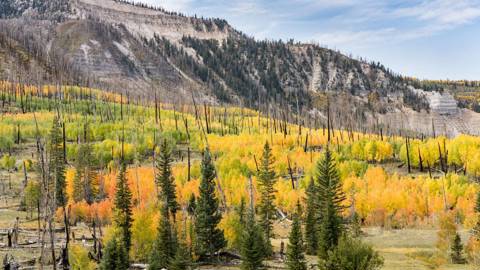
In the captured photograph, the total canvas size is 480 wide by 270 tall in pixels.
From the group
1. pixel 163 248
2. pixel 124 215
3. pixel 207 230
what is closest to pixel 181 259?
pixel 163 248

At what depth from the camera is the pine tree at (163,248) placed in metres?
44.6

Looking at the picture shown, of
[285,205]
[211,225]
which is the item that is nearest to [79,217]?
[211,225]

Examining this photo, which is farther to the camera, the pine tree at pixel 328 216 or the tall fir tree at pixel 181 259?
the pine tree at pixel 328 216

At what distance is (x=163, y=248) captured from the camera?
4681 centimetres

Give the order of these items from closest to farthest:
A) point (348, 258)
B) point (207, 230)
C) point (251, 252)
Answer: point (348, 258), point (251, 252), point (207, 230)

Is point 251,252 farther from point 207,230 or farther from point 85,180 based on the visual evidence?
point 85,180

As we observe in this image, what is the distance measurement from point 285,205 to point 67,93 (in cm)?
10985

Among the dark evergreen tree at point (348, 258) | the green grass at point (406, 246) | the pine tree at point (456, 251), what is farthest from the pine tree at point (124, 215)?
the pine tree at point (456, 251)

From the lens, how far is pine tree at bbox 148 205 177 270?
44625mm

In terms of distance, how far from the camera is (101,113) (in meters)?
146

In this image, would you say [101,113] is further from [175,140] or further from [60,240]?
[60,240]

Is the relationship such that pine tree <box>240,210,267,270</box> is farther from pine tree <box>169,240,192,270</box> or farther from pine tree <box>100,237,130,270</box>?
pine tree <box>100,237,130,270</box>

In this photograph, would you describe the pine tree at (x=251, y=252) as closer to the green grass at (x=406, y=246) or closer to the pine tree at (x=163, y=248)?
the pine tree at (x=163, y=248)

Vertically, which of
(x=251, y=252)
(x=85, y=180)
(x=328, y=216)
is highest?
(x=85, y=180)
